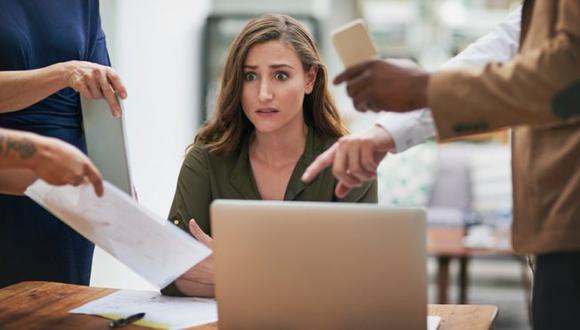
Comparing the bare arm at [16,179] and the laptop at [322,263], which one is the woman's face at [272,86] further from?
the laptop at [322,263]

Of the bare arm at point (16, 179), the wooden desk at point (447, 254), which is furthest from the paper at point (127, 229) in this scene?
the wooden desk at point (447, 254)

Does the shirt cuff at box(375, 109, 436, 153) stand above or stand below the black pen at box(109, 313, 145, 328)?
above

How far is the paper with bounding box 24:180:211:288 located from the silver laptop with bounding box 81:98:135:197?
0.71 feet

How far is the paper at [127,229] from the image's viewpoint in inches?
58.9

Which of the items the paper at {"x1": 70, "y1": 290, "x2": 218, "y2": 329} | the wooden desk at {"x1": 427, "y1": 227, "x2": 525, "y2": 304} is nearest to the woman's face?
the paper at {"x1": 70, "y1": 290, "x2": 218, "y2": 329}

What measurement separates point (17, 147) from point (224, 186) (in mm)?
849

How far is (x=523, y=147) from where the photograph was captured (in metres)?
1.45

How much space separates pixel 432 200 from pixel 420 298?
508 cm

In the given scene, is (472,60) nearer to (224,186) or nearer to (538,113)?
(538,113)

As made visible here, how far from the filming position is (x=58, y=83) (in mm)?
2039

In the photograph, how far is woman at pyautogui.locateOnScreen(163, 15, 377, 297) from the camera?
7.50 feet

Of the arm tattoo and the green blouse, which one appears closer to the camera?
the arm tattoo

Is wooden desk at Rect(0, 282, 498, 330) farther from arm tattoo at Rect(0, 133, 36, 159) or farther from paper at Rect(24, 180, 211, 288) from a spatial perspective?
arm tattoo at Rect(0, 133, 36, 159)

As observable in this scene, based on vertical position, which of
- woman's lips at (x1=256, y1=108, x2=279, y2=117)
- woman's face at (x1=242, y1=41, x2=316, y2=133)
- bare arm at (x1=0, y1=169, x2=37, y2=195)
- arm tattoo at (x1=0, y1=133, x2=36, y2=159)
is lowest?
bare arm at (x1=0, y1=169, x2=37, y2=195)
